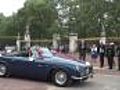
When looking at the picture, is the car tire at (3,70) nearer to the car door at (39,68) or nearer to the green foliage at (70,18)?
the car door at (39,68)

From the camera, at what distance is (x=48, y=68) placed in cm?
1362

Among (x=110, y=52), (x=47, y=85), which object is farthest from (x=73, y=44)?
(x=47, y=85)

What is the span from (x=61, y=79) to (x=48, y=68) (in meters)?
0.65

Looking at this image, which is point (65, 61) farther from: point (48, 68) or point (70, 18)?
point (70, 18)

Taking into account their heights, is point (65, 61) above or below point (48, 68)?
above

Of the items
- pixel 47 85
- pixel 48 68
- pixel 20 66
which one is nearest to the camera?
pixel 47 85

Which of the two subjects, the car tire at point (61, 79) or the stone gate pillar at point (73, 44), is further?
the stone gate pillar at point (73, 44)

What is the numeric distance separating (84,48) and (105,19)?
68.1 ft

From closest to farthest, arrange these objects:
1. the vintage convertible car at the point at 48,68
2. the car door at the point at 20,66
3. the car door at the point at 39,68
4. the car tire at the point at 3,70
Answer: the vintage convertible car at the point at 48,68 < the car door at the point at 39,68 < the car door at the point at 20,66 < the car tire at the point at 3,70

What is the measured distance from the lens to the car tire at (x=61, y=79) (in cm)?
1327

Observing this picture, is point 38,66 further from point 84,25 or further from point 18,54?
point 84,25

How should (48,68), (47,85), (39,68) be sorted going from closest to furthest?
(47,85)
(48,68)
(39,68)

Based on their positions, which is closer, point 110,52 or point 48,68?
point 48,68

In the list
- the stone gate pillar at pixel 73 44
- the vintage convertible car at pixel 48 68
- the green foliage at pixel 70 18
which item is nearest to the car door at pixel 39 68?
the vintage convertible car at pixel 48 68
